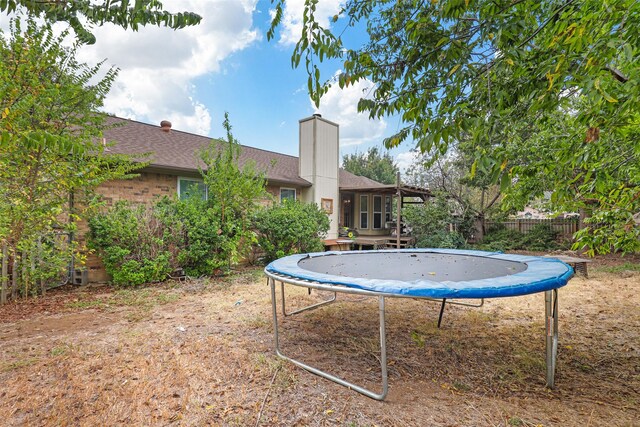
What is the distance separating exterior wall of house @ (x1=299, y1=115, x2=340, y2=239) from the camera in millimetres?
11617

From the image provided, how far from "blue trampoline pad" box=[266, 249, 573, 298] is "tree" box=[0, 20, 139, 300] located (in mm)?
2988

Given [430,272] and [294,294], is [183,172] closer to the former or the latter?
[294,294]

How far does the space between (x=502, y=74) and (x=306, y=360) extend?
106 inches

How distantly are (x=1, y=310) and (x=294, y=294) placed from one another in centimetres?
401

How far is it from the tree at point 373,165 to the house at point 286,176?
13.1 metres

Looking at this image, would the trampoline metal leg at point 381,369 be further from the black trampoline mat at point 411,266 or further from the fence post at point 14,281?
the fence post at point 14,281

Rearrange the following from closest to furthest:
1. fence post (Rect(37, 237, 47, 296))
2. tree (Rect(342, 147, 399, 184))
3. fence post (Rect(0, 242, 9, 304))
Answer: fence post (Rect(0, 242, 9, 304)) → fence post (Rect(37, 237, 47, 296)) → tree (Rect(342, 147, 399, 184))

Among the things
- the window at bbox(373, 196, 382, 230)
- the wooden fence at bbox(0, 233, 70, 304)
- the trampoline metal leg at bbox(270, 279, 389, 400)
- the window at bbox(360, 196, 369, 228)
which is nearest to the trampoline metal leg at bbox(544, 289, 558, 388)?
the trampoline metal leg at bbox(270, 279, 389, 400)

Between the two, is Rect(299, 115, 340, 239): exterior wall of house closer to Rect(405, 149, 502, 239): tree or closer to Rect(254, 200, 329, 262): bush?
Rect(254, 200, 329, 262): bush

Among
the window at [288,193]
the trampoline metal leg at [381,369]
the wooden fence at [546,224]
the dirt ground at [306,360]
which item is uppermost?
the window at [288,193]

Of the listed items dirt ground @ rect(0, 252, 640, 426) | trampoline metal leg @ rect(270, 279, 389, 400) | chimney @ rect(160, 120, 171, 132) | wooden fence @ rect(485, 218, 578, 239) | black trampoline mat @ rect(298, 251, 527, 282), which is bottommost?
dirt ground @ rect(0, 252, 640, 426)

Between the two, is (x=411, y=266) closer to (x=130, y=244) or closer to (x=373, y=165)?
(x=130, y=244)

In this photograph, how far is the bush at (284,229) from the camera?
7598 mm

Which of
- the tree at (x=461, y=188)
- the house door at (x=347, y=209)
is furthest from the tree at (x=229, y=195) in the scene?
the house door at (x=347, y=209)
